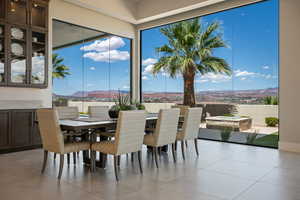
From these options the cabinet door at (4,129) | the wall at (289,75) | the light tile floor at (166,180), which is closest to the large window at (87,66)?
the cabinet door at (4,129)

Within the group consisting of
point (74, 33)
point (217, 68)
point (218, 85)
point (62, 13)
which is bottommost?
point (218, 85)

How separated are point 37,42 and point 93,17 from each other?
1.87 meters

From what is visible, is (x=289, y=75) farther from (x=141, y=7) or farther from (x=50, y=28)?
(x=50, y=28)

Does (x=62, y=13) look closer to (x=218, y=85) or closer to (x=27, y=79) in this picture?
(x=27, y=79)

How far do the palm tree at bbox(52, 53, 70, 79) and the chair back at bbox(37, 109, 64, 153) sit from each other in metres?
2.75

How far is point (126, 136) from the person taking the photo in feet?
10.2

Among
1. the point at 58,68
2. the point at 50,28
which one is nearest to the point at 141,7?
the point at 50,28

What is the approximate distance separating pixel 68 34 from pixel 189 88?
131 inches

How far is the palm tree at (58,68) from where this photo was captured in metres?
5.71

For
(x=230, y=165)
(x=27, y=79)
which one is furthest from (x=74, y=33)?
(x=230, y=165)

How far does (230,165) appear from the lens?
3801mm

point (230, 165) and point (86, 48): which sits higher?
point (86, 48)

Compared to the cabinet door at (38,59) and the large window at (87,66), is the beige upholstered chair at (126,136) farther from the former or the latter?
the large window at (87,66)

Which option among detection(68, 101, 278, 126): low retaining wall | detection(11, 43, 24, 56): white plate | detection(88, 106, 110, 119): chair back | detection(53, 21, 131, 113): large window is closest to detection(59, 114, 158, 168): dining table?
detection(88, 106, 110, 119): chair back
